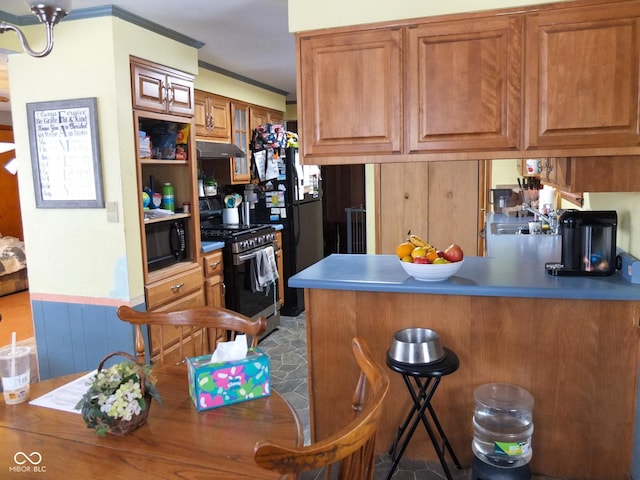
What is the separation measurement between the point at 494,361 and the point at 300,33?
1825mm

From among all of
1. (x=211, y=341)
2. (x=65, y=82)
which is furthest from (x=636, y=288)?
(x=65, y=82)

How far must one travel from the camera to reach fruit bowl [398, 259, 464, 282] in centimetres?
227

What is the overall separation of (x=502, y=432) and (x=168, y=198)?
8.50 ft

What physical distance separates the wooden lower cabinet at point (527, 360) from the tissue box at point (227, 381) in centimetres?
105

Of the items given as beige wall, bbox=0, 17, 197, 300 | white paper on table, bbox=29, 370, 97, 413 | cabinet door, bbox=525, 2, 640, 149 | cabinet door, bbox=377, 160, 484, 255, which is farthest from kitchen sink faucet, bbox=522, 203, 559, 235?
white paper on table, bbox=29, 370, 97, 413

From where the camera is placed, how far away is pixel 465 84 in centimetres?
234

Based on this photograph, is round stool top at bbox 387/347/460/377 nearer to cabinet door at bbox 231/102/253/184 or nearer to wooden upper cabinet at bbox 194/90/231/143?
wooden upper cabinet at bbox 194/90/231/143

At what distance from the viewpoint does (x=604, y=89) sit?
219 cm

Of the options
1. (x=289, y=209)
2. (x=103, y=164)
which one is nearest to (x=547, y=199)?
(x=289, y=209)

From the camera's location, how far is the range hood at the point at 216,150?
406 cm

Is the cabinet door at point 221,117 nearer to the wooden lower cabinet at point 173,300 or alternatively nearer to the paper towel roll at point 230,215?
the paper towel roll at point 230,215

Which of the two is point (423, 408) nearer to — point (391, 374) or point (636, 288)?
point (391, 374)

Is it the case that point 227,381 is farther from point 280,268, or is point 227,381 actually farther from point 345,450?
point 280,268

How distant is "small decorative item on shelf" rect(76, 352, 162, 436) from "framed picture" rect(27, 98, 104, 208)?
1.97m
